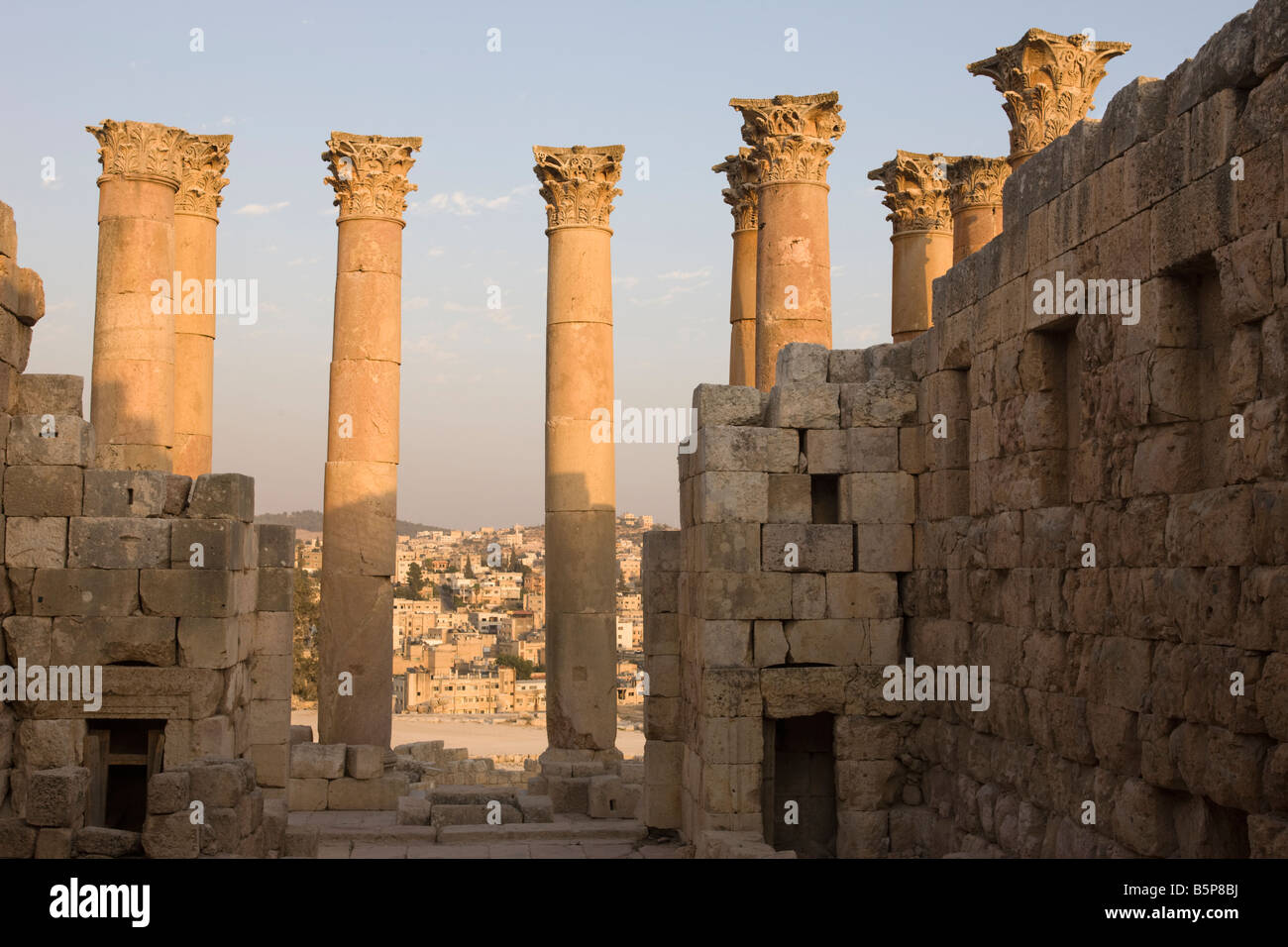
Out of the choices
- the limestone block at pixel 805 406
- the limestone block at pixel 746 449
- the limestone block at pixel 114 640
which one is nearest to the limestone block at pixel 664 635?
the limestone block at pixel 746 449

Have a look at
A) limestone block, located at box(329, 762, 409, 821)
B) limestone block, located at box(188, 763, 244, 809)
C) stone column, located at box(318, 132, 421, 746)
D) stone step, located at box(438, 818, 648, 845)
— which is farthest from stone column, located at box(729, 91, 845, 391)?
limestone block, located at box(188, 763, 244, 809)

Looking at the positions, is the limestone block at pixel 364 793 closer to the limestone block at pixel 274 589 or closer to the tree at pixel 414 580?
the limestone block at pixel 274 589

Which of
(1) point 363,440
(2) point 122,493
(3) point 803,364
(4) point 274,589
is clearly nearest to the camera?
(2) point 122,493

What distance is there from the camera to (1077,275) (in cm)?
1123

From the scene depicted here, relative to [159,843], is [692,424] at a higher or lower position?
higher

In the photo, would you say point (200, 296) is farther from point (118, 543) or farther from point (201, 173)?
point (118, 543)

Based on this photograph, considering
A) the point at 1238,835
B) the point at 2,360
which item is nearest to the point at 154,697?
the point at 2,360

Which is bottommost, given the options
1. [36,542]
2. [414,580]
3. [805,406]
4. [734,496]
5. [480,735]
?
[480,735]

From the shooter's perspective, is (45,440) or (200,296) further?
(200,296)

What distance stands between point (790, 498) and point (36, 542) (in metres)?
7.49

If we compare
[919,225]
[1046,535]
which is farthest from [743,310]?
[1046,535]

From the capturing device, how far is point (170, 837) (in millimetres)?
11391
